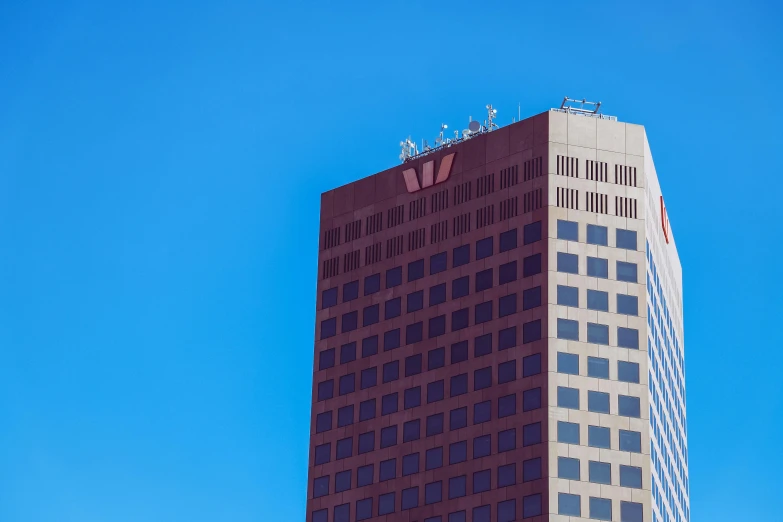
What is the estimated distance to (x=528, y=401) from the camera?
581ft

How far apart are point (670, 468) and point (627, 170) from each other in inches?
1197

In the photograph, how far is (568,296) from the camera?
18100 centimetres

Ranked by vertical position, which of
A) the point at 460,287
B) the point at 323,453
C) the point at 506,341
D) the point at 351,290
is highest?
the point at 351,290

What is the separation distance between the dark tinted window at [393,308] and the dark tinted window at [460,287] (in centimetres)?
670

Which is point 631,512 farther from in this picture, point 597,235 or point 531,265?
point 597,235

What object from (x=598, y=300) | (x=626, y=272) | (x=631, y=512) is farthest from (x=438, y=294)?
(x=631, y=512)

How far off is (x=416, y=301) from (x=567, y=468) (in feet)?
87.7

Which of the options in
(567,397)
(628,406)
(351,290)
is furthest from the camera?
(351,290)

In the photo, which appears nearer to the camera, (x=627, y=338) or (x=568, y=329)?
(x=568, y=329)

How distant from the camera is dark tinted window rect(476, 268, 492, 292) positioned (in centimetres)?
18525

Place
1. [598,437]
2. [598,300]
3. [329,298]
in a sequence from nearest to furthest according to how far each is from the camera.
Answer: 1. [598,437]
2. [598,300]
3. [329,298]

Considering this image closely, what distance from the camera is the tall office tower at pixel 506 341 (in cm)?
17562

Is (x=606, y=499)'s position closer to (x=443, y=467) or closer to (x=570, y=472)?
(x=570, y=472)

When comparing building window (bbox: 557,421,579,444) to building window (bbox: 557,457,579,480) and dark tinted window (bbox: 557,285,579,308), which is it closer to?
building window (bbox: 557,457,579,480)
